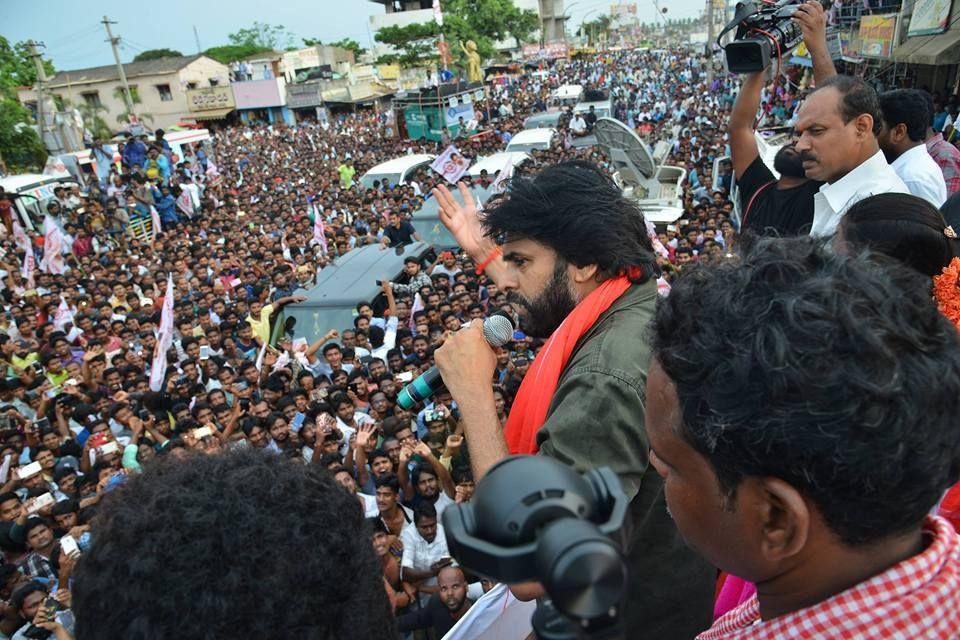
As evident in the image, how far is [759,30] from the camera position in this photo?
128 inches

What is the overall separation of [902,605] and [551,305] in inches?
47.7

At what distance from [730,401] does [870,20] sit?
17.5 m

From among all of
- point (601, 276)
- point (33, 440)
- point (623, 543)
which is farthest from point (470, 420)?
point (33, 440)

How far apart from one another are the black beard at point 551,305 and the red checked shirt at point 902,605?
3.63 ft

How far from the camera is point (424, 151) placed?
25.5 m

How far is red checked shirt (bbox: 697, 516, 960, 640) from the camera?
823mm

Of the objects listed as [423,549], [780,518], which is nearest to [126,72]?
[423,549]

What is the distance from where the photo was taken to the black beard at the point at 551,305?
74.2 inches

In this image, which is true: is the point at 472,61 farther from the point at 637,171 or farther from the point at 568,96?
the point at 637,171

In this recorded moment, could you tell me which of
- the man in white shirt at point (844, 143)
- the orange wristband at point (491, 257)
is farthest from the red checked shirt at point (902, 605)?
the man in white shirt at point (844, 143)

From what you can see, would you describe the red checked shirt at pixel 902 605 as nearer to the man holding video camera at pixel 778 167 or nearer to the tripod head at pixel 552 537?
the tripod head at pixel 552 537

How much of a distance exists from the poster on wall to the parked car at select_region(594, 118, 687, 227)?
5086mm

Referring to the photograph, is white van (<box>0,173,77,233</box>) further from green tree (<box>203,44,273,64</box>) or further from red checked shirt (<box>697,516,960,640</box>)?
green tree (<box>203,44,273,64</box>)

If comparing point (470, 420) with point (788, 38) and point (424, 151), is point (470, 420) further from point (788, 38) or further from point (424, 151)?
point (424, 151)
